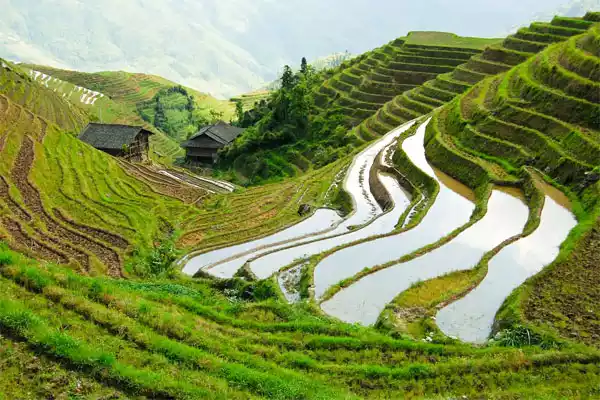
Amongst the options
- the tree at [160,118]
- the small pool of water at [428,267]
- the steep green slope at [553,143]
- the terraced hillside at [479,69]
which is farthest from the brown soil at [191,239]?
the tree at [160,118]

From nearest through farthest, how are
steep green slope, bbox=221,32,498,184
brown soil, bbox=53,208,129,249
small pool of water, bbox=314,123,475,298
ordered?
small pool of water, bbox=314,123,475,298 < brown soil, bbox=53,208,129,249 < steep green slope, bbox=221,32,498,184

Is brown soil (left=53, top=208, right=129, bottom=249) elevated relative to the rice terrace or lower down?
lower down

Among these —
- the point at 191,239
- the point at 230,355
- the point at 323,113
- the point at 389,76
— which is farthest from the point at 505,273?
the point at 389,76

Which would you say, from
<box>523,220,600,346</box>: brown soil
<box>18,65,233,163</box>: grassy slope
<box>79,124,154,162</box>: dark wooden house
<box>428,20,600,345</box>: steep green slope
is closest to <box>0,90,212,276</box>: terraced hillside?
<box>79,124,154,162</box>: dark wooden house

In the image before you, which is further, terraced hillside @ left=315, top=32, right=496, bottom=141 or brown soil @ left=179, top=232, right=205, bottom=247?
terraced hillside @ left=315, top=32, right=496, bottom=141

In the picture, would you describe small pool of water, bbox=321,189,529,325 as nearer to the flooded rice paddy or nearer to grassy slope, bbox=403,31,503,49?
the flooded rice paddy

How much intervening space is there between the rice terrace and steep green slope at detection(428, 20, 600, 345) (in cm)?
9

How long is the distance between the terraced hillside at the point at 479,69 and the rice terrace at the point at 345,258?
0.76ft

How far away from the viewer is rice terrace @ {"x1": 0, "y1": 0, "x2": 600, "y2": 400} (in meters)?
8.35

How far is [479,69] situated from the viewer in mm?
43188

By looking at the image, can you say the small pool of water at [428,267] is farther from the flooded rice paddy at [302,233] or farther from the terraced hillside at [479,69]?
the terraced hillside at [479,69]

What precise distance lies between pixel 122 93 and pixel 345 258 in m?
106

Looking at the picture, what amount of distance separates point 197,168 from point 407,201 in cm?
3506

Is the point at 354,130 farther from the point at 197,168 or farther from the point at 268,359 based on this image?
the point at 268,359
